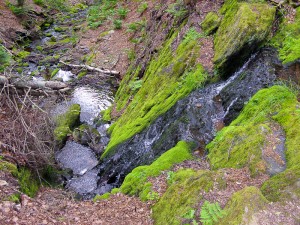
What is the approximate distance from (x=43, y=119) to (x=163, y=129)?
336 centimetres

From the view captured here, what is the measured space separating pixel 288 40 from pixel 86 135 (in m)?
7.65

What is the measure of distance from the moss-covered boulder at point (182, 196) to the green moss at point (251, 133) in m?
0.71

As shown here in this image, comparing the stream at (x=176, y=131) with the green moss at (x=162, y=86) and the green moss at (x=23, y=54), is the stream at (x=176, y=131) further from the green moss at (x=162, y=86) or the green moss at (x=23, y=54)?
the green moss at (x=23, y=54)

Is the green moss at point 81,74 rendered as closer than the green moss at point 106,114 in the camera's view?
No

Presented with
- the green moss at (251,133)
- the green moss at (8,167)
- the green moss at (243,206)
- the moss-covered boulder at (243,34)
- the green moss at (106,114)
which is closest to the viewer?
the green moss at (243,206)

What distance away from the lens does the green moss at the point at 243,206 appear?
4124mm

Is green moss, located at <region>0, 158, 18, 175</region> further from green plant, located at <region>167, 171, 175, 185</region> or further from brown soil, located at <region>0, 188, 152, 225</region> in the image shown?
green plant, located at <region>167, 171, 175, 185</region>

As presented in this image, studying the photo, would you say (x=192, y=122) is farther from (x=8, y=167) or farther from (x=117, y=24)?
(x=117, y=24)

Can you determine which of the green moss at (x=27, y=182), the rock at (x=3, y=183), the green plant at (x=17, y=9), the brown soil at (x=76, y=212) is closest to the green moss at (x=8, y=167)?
the green moss at (x=27, y=182)

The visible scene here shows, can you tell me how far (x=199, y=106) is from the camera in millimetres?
8406

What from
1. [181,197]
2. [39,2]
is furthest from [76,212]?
[39,2]

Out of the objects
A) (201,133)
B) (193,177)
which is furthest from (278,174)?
(201,133)

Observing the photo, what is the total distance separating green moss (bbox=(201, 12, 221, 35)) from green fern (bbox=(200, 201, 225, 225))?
724 centimetres

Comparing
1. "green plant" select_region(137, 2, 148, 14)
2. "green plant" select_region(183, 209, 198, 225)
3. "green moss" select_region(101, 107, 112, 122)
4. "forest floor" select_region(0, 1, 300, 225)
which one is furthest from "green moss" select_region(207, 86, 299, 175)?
"green plant" select_region(137, 2, 148, 14)
